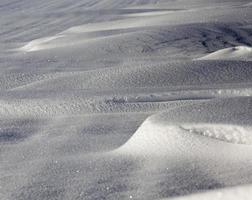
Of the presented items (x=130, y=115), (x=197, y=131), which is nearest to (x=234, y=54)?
(x=130, y=115)

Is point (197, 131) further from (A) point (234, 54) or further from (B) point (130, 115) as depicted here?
(A) point (234, 54)

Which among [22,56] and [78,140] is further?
[22,56]

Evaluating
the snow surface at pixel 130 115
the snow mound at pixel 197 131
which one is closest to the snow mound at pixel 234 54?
the snow surface at pixel 130 115

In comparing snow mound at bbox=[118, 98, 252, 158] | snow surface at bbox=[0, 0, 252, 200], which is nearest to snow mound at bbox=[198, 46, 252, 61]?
snow surface at bbox=[0, 0, 252, 200]

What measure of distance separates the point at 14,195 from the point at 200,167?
67 centimetres

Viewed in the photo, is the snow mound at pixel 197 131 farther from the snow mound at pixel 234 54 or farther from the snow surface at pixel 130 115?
the snow mound at pixel 234 54

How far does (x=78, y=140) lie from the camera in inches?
99.4

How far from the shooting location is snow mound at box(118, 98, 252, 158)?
2.16 meters

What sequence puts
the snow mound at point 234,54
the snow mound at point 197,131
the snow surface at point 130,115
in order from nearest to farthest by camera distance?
the snow surface at point 130,115
the snow mound at point 197,131
the snow mound at point 234,54

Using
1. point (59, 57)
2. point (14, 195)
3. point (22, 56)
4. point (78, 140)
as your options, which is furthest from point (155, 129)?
point (22, 56)

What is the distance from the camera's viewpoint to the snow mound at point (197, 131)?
2.16m

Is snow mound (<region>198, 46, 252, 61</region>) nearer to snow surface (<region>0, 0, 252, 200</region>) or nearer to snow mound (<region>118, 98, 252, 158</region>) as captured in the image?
snow surface (<region>0, 0, 252, 200</region>)

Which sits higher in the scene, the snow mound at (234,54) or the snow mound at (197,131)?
the snow mound at (197,131)

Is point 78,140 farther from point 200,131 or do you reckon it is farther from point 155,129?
point 200,131
